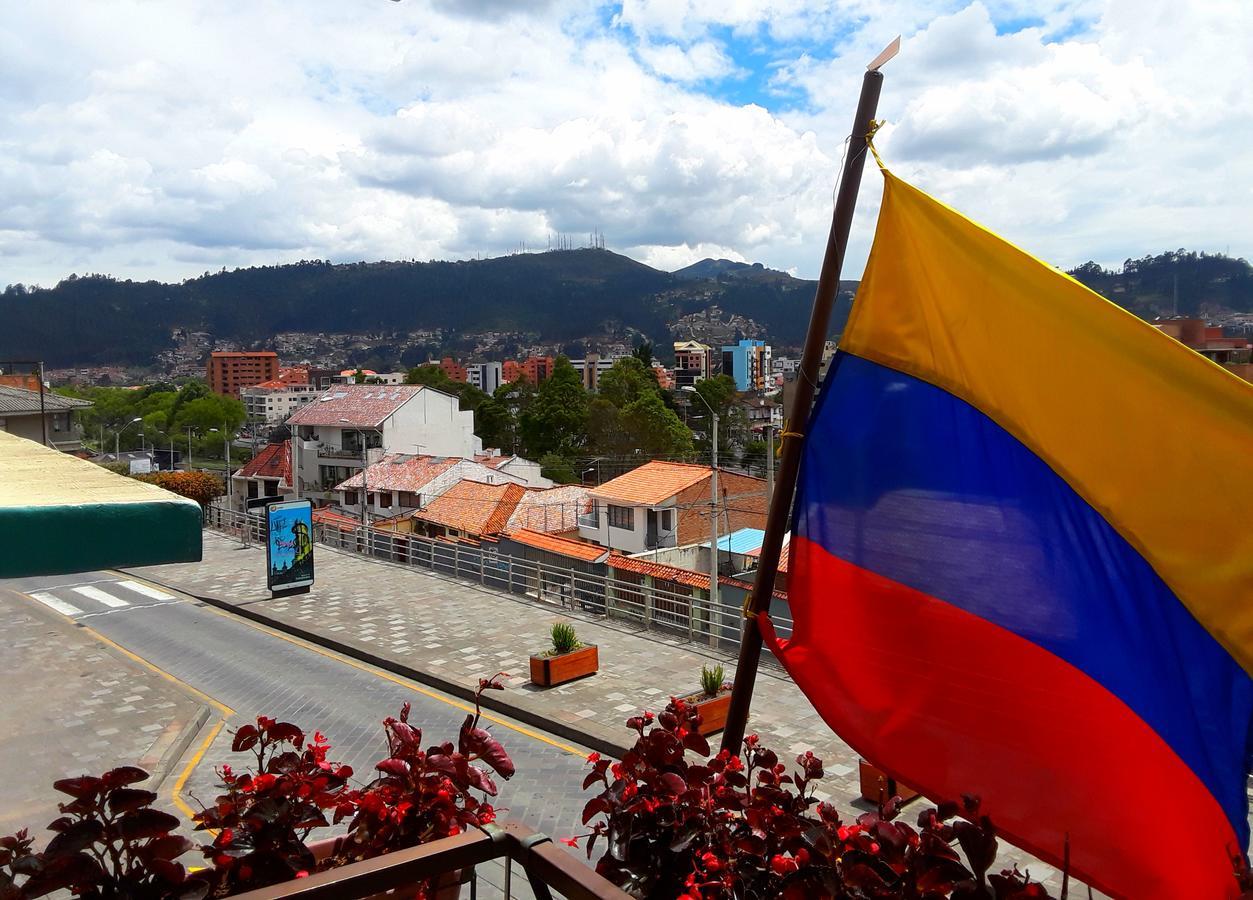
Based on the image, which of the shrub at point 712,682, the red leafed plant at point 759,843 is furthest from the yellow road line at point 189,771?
the red leafed plant at point 759,843

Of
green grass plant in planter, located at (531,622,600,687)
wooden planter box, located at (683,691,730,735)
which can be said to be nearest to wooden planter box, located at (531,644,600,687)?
green grass plant in planter, located at (531,622,600,687)

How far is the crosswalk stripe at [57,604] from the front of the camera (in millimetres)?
18766

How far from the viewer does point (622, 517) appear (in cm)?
3844

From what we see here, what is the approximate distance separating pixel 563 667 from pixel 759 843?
33.8ft

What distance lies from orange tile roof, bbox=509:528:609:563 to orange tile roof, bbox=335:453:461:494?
18260 millimetres

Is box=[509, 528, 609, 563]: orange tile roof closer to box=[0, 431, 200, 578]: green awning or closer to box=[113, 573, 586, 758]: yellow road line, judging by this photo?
box=[113, 573, 586, 758]: yellow road line

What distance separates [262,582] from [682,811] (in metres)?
19.8

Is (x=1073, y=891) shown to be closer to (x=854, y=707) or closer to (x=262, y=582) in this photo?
(x=854, y=707)

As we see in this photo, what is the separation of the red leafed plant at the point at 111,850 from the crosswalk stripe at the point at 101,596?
18.9 m

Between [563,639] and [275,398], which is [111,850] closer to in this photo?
[563,639]

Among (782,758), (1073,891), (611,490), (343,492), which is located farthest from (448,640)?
(343,492)

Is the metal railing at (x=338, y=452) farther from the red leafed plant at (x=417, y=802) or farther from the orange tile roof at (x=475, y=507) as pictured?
the red leafed plant at (x=417, y=802)

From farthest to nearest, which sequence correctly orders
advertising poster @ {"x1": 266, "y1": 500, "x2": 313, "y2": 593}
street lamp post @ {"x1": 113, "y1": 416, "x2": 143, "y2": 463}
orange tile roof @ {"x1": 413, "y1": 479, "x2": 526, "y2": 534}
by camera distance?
street lamp post @ {"x1": 113, "y1": 416, "x2": 143, "y2": 463}, orange tile roof @ {"x1": 413, "y1": 479, "x2": 526, "y2": 534}, advertising poster @ {"x1": 266, "y1": 500, "x2": 313, "y2": 593}

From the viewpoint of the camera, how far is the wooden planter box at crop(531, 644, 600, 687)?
41.7 ft
